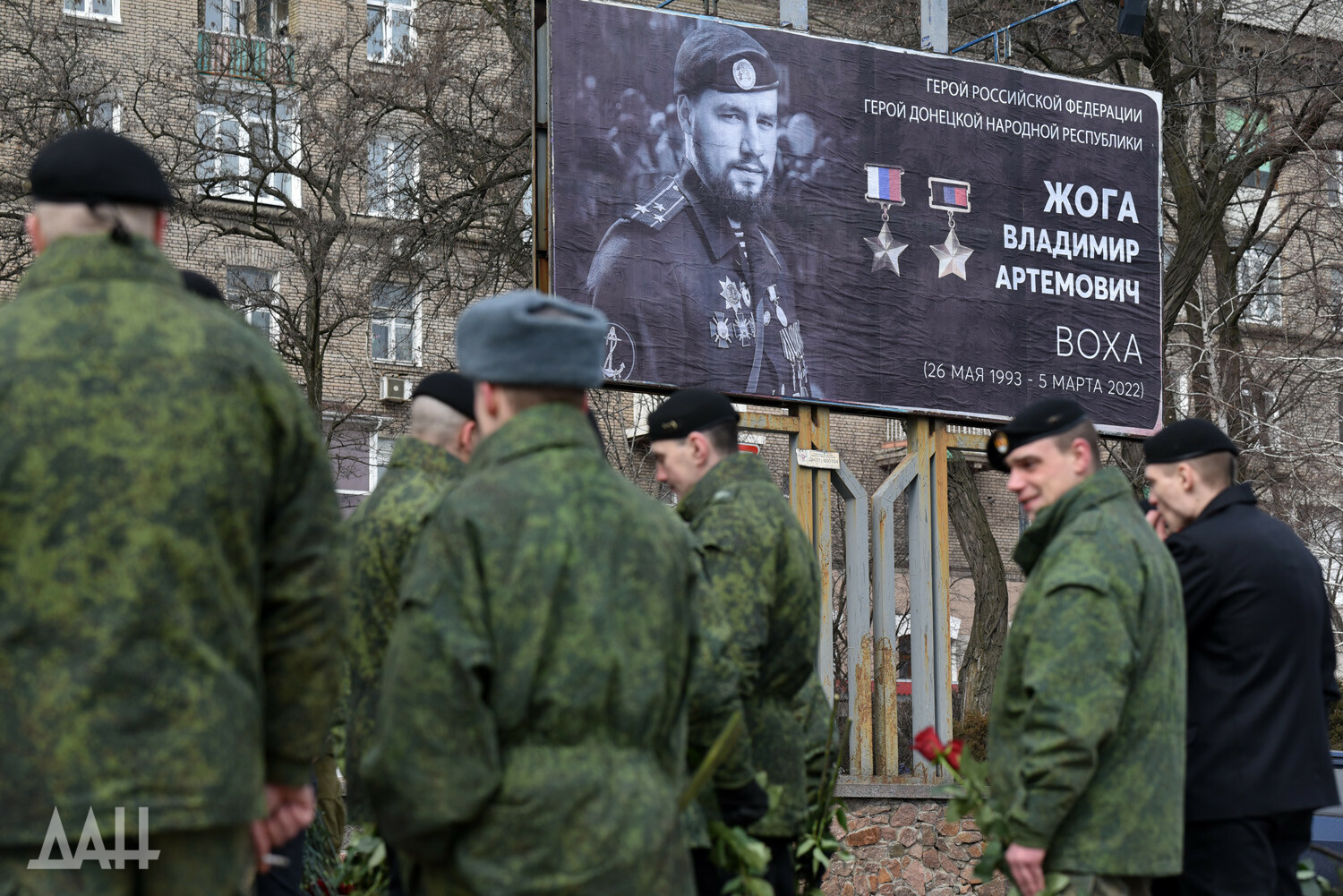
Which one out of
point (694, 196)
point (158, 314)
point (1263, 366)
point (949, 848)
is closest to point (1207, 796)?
point (158, 314)

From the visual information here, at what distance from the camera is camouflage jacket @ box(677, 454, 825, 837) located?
512 centimetres

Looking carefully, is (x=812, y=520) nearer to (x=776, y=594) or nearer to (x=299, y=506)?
(x=776, y=594)

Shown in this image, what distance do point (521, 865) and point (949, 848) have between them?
8.25 m

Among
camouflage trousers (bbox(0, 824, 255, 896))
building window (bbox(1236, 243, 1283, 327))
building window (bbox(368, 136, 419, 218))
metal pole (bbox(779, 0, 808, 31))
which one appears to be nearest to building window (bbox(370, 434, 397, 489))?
building window (bbox(368, 136, 419, 218))

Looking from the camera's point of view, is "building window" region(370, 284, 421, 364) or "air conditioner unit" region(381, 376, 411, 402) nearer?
"air conditioner unit" region(381, 376, 411, 402)

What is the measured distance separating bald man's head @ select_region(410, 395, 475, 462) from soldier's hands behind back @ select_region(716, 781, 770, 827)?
1286mm

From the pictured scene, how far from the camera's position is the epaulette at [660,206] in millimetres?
11008

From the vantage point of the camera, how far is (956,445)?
→ 41.8 ft

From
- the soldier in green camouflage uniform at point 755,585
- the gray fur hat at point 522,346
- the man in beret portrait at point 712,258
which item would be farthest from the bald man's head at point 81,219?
the man in beret portrait at point 712,258

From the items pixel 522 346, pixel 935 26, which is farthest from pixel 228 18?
pixel 522 346

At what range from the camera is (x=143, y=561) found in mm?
2838

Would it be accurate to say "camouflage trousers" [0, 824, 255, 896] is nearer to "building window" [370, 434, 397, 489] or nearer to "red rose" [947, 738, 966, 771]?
"red rose" [947, 738, 966, 771]

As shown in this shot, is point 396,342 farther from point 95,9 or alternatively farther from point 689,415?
point 689,415

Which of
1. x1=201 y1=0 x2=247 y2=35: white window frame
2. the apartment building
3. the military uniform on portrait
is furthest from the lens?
x1=201 y1=0 x2=247 y2=35: white window frame
